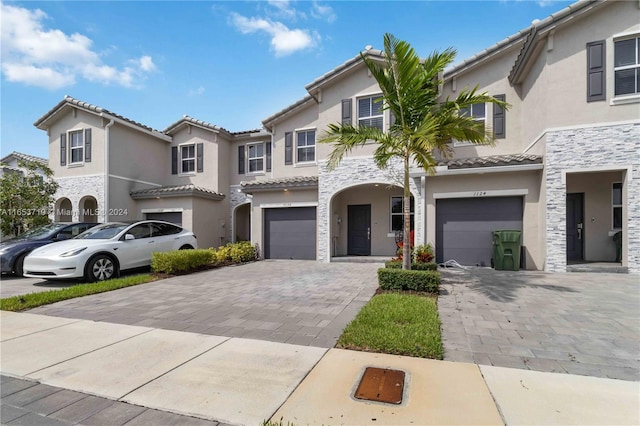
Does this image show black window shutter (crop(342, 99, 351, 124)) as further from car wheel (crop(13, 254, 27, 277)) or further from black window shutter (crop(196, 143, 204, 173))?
car wheel (crop(13, 254, 27, 277))

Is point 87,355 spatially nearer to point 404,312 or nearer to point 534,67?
point 404,312

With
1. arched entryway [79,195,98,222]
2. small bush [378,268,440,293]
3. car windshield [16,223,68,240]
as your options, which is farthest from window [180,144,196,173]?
small bush [378,268,440,293]

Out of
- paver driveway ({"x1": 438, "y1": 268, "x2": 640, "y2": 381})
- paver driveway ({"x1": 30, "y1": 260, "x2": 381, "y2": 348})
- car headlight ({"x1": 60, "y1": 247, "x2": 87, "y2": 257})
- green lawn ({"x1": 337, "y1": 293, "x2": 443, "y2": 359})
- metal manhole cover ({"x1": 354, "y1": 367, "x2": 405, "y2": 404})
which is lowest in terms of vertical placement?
paver driveway ({"x1": 30, "y1": 260, "x2": 381, "y2": 348})

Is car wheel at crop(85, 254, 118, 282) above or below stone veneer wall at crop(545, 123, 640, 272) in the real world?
below

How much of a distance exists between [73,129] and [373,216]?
1566 centimetres

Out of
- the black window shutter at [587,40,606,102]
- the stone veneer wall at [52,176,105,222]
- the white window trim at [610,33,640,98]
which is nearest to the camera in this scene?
the white window trim at [610,33,640,98]

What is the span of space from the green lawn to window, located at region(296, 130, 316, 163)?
9.98 meters

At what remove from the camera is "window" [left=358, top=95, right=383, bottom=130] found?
12.2 meters

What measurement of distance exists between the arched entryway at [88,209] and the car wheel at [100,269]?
848 cm

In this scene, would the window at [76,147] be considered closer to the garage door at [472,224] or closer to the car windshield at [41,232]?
the car windshield at [41,232]

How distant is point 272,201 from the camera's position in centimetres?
1372

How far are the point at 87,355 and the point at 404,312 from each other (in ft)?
14.6

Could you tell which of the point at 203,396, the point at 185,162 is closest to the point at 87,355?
the point at 203,396

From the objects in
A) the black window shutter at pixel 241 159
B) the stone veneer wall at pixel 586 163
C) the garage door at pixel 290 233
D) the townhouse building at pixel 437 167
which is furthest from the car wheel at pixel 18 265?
the stone veneer wall at pixel 586 163
